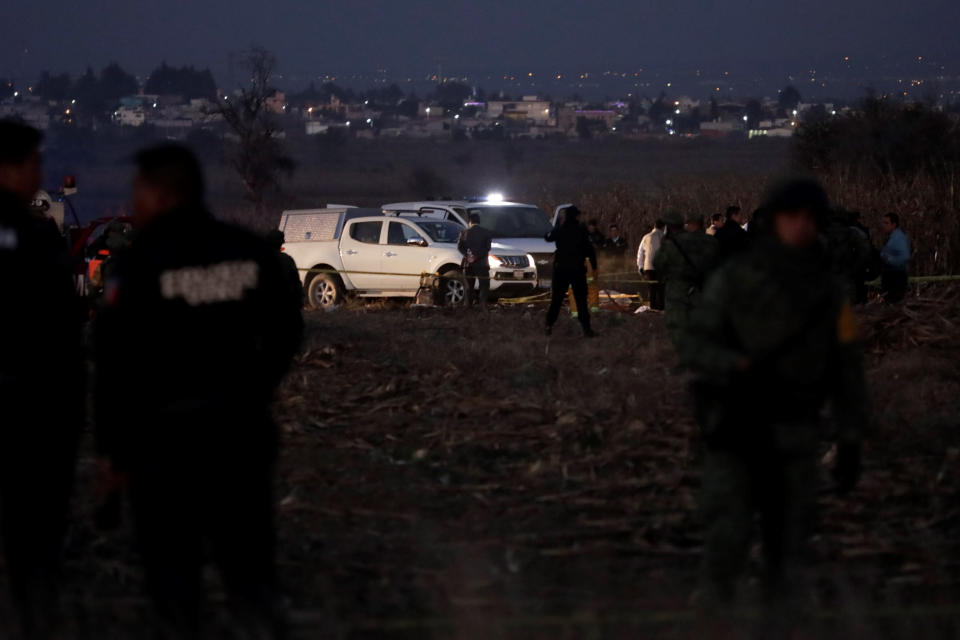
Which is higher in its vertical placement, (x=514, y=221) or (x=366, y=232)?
(x=514, y=221)

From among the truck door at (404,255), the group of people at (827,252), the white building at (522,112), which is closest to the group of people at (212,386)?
the group of people at (827,252)

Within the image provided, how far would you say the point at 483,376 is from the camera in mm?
11984

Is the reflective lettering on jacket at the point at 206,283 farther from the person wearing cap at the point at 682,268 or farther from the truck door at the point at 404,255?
the truck door at the point at 404,255

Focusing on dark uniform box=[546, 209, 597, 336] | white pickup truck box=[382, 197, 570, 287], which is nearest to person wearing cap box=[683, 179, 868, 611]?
dark uniform box=[546, 209, 597, 336]

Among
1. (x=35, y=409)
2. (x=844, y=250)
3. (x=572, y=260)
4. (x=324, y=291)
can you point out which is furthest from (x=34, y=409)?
(x=324, y=291)

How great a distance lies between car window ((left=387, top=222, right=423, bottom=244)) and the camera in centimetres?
2162

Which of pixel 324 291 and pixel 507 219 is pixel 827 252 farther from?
pixel 507 219

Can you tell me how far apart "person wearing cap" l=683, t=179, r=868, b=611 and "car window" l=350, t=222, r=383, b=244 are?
17735mm

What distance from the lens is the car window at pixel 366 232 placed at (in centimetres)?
2181

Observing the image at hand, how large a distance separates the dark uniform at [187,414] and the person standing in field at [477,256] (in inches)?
619

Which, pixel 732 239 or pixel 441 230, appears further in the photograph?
pixel 441 230

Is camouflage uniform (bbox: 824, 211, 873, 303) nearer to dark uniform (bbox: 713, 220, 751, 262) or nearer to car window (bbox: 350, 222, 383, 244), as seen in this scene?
dark uniform (bbox: 713, 220, 751, 262)

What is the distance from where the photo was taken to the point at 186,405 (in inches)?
147

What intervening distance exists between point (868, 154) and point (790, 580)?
41.4 metres
